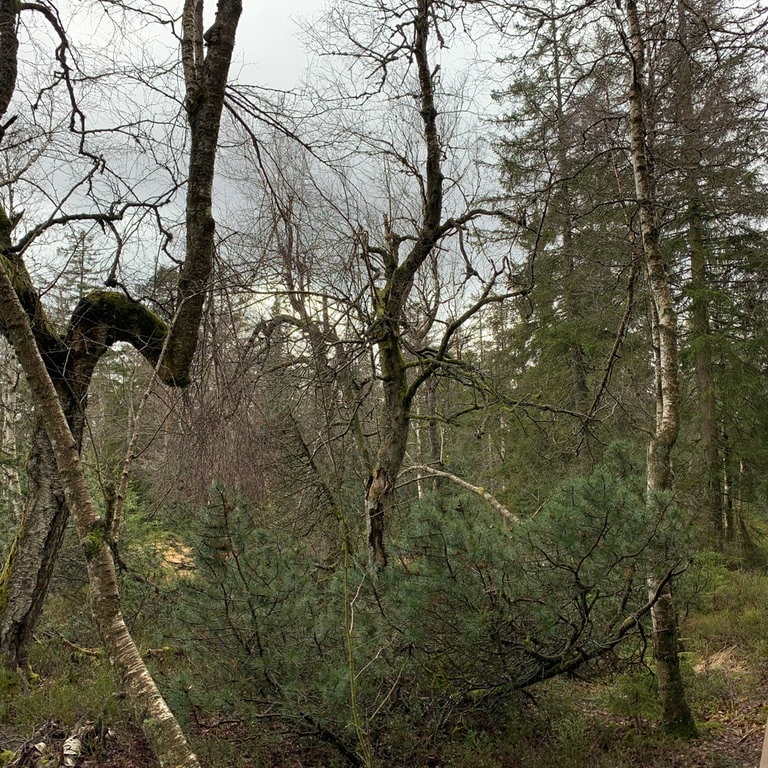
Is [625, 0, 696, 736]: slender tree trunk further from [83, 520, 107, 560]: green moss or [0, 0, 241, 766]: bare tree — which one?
[83, 520, 107, 560]: green moss

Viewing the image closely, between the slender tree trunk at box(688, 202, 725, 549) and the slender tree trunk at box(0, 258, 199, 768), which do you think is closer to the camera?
the slender tree trunk at box(0, 258, 199, 768)

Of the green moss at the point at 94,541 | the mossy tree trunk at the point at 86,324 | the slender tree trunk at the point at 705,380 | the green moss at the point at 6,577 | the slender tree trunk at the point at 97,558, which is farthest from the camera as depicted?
the slender tree trunk at the point at 705,380

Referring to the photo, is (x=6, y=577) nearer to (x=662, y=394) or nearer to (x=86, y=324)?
(x=86, y=324)

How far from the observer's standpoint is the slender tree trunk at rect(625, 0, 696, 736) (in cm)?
479

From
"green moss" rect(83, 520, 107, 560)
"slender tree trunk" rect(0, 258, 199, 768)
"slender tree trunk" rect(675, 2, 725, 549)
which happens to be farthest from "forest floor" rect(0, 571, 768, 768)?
"slender tree trunk" rect(675, 2, 725, 549)

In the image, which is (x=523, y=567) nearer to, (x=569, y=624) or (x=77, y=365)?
(x=569, y=624)

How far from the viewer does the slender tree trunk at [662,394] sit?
188 inches

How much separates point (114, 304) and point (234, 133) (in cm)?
164

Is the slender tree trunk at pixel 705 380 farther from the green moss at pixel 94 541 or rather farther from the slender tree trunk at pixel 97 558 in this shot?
the green moss at pixel 94 541

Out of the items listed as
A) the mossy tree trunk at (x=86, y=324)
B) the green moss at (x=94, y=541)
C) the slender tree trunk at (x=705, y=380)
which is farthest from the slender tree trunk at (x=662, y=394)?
the slender tree trunk at (x=705, y=380)

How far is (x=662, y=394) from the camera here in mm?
4918

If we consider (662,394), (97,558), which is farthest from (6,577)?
(662,394)

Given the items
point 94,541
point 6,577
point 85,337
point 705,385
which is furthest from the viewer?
point 705,385

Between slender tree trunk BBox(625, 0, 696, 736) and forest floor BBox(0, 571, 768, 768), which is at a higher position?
slender tree trunk BBox(625, 0, 696, 736)
